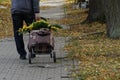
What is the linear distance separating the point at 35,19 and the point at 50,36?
0.78 metres

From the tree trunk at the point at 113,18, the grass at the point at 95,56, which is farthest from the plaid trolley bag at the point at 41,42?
the tree trunk at the point at 113,18

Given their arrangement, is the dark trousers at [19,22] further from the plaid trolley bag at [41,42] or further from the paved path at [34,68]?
the plaid trolley bag at [41,42]

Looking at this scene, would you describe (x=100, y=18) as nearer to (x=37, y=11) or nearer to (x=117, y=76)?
(x=37, y=11)

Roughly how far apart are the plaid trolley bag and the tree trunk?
4693mm

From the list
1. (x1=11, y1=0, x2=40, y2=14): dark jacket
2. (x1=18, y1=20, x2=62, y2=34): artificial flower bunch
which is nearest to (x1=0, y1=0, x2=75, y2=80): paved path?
(x1=18, y1=20, x2=62, y2=34): artificial flower bunch

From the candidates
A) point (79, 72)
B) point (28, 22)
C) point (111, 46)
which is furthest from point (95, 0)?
point (79, 72)

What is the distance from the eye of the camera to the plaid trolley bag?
32.4ft

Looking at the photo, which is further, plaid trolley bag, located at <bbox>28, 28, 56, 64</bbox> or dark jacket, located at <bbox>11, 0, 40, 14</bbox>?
dark jacket, located at <bbox>11, 0, 40, 14</bbox>

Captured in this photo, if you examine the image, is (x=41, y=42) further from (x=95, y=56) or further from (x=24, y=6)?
(x=95, y=56)

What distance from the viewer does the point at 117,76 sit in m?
8.18

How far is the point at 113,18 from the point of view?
14.6 m

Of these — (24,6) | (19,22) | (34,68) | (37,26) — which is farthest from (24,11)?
(34,68)

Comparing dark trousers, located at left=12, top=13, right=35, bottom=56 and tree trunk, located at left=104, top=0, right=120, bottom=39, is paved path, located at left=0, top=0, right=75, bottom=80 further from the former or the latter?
tree trunk, located at left=104, top=0, right=120, bottom=39

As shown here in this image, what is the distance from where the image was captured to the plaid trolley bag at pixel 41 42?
32.4 ft
